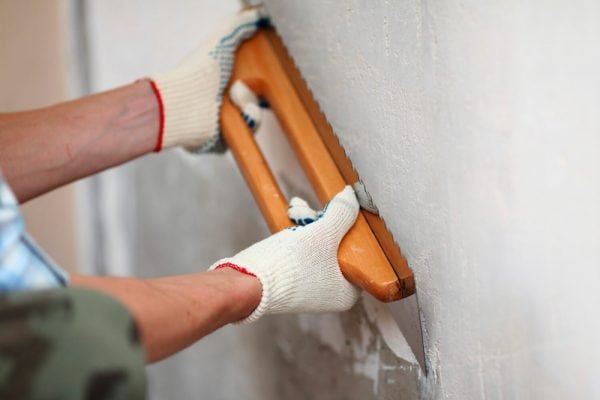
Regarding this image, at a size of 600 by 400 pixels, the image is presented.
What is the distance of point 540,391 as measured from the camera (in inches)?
20.5

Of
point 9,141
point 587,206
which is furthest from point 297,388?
point 587,206

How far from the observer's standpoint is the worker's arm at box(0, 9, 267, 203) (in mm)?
797

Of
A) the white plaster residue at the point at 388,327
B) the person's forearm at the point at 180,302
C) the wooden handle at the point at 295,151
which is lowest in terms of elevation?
the white plaster residue at the point at 388,327

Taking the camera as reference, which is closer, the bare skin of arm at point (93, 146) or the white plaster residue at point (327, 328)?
the bare skin of arm at point (93, 146)

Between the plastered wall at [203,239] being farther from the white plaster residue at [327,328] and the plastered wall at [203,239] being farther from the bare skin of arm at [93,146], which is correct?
the bare skin of arm at [93,146]

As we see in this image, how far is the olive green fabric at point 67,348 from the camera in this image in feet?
1.22

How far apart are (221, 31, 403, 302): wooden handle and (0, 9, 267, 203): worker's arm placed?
0.02 m

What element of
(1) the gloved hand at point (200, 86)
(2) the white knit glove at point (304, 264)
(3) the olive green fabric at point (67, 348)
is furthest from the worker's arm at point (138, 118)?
(3) the olive green fabric at point (67, 348)

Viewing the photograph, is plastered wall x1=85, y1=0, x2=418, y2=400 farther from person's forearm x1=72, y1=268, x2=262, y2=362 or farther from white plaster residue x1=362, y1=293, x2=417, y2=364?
person's forearm x1=72, y1=268, x2=262, y2=362

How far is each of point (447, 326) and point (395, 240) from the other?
0.31 feet

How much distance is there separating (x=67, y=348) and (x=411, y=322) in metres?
0.38

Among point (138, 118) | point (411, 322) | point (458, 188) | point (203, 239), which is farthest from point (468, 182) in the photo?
point (203, 239)

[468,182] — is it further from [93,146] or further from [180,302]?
[93,146]

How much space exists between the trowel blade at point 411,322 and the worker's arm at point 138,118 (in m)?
0.33
